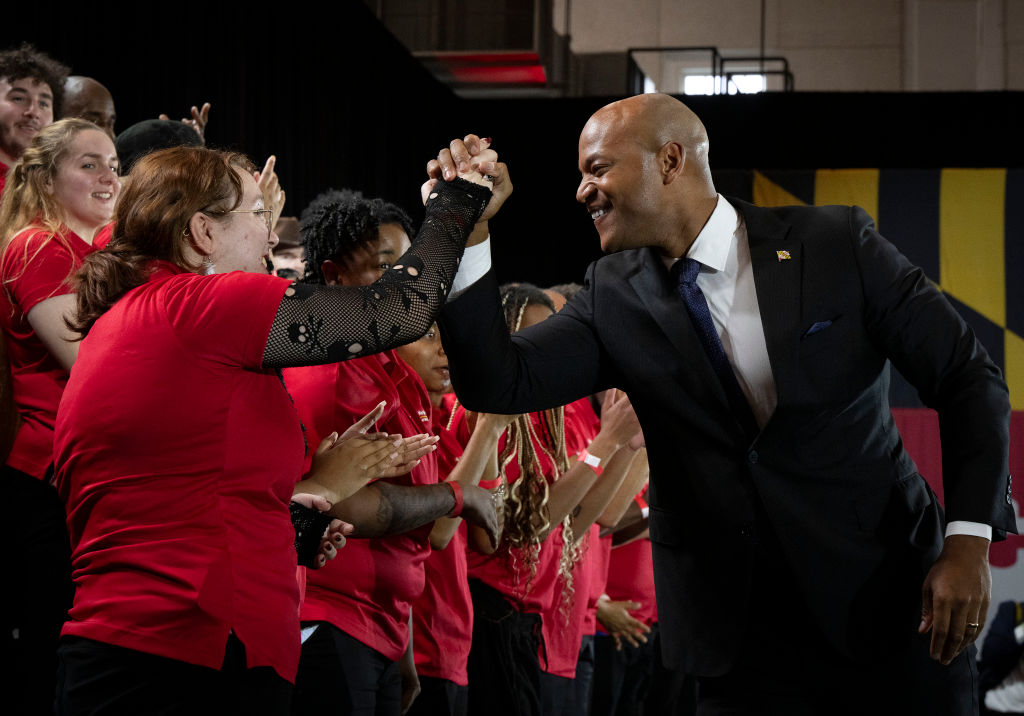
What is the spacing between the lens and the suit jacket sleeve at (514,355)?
1628mm

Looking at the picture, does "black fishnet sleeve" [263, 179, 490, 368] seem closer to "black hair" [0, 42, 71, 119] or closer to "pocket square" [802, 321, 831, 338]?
"pocket square" [802, 321, 831, 338]

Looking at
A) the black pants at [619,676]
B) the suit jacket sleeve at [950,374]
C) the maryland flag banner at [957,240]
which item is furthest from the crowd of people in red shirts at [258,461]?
the maryland flag banner at [957,240]

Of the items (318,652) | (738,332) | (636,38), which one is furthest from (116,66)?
(636,38)

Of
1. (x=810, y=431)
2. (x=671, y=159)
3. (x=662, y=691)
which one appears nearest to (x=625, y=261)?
(x=671, y=159)

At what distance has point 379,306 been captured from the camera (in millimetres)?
1500

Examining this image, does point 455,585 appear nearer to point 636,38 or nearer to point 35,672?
point 35,672

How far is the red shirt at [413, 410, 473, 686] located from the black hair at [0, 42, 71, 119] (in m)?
1.49

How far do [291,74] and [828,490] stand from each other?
14.5ft

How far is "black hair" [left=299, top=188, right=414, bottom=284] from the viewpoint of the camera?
252 centimetres

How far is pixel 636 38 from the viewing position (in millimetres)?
10984

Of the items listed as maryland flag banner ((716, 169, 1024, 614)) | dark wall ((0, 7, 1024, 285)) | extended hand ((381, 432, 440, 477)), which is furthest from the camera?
maryland flag banner ((716, 169, 1024, 614))

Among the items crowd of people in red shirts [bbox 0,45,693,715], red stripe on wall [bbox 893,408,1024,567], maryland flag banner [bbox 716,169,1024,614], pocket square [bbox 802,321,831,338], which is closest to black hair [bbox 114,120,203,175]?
crowd of people in red shirts [bbox 0,45,693,715]

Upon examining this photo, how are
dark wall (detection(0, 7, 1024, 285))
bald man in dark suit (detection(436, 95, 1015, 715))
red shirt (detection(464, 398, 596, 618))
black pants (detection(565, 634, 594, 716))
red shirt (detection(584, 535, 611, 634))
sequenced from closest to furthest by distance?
bald man in dark suit (detection(436, 95, 1015, 715))
red shirt (detection(464, 398, 596, 618))
black pants (detection(565, 634, 594, 716))
red shirt (detection(584, 535, 611, 634))
dark wall (detection(0, 7, 1024, 285))

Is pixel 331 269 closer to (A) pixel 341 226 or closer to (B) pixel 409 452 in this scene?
(A) pixel 341 226
